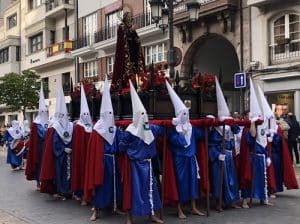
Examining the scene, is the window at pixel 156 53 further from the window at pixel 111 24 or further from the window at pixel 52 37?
the window at pixel 52 37

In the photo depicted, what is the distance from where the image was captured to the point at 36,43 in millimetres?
42906

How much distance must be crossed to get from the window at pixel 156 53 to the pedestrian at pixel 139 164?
778 inches

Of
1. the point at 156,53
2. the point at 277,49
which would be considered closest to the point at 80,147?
the point at 277,49

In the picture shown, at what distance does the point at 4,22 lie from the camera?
49906 millimetres

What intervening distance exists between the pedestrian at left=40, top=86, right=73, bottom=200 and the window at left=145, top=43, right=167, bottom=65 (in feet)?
56.8

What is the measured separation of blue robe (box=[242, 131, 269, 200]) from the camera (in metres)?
9.74

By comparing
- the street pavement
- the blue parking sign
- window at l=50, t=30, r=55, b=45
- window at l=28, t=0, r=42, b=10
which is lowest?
the street pavement

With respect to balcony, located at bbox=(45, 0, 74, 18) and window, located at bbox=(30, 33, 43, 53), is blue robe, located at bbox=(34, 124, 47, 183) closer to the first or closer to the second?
balcony, located at bbox=(45, 0, 74, 18)

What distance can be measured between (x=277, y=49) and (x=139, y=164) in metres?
14.4

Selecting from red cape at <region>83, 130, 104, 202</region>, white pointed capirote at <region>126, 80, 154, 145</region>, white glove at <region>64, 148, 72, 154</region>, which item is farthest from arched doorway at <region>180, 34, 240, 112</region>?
white pointed capirote at <region>126, 80, 154, 145</region>

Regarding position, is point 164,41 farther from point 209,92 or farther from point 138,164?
point 138,164

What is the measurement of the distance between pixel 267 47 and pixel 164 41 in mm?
7466

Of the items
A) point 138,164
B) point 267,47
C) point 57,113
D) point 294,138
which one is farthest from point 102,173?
point 267,47

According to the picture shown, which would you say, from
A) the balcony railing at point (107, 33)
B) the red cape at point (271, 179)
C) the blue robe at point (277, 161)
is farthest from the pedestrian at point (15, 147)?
the balcony railing at point (107, 33)
